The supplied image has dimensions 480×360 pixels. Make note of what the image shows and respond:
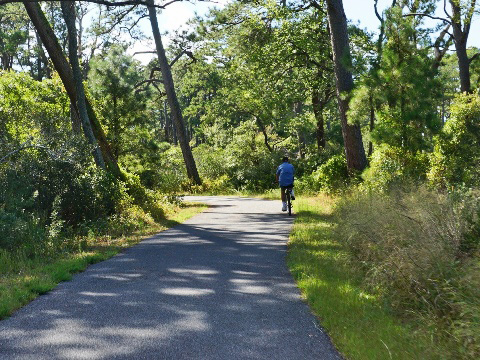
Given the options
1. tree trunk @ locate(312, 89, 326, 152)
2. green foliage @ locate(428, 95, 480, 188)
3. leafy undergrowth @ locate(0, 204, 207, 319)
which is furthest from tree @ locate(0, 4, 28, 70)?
green foliage @ locate(428, 95, 480, 188)

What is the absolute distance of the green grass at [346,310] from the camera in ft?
14.6

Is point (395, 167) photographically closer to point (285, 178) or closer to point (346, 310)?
point (285, 178)

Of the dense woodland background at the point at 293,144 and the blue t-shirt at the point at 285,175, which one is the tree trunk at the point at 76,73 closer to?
the dense woodland background at the point at 293,144

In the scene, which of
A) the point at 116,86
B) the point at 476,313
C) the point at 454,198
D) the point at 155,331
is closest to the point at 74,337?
the point at 155,331

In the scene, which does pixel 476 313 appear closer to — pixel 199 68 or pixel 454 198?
pixel 454 198

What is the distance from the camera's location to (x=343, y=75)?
17141 millimetres

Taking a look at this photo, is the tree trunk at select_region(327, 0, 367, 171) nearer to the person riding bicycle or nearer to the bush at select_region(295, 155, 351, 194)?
the bush at select_region(295, 155, 351, 194)

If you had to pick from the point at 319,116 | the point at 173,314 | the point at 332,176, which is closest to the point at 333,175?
the point at 332,176

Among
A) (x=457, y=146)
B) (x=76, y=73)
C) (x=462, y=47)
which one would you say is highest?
(x=462, y=47)

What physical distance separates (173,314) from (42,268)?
3.70m

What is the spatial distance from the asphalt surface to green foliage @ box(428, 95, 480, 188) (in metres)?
4.79

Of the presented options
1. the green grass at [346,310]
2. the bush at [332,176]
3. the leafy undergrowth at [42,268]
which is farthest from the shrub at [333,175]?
the green grass at [346,310]

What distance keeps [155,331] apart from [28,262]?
4754 millimetres

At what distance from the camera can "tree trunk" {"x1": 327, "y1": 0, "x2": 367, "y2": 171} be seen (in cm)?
1678
